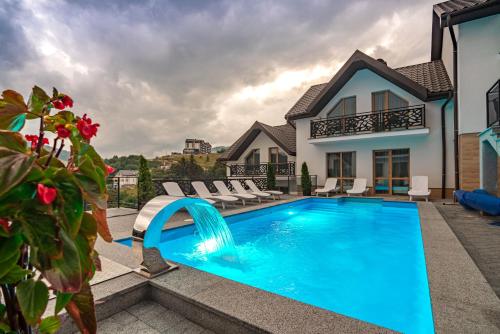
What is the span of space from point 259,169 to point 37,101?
1702cm

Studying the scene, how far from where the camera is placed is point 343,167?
1423cm

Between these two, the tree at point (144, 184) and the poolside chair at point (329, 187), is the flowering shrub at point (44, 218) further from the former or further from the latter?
the poolside chair at point (329, 187)

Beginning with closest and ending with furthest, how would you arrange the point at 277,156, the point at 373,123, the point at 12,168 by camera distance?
the point at 12,168 < the point at 373,123 < the point at 277,156

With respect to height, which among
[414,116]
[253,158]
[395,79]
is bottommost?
[253,158]

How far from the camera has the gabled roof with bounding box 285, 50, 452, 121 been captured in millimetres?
11562

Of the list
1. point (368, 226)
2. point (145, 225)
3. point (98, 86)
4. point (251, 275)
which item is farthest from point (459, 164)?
point (98, 86)

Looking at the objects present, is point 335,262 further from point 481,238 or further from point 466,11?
point 466,11

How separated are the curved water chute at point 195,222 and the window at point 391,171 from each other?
34.7 feet

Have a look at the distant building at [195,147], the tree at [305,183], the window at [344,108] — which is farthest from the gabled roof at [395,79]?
the distant building at [195,147]

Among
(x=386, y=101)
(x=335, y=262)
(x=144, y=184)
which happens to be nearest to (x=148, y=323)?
(x=335, y=262)

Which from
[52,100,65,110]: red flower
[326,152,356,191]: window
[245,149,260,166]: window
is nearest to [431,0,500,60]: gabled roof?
[326,152,356,191]: window

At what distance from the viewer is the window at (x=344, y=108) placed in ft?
46.1

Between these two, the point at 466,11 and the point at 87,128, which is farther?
the point at 466,11

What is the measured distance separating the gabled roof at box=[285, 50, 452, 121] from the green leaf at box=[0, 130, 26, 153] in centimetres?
1401
